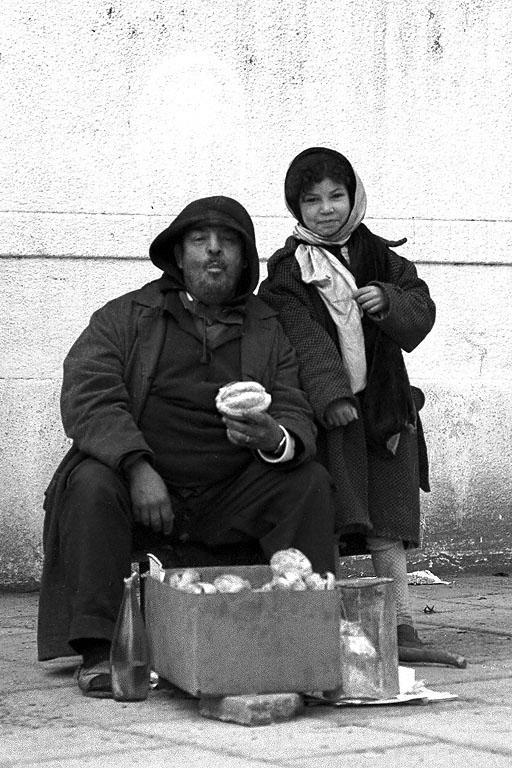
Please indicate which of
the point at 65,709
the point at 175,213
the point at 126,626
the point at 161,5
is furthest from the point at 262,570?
the point at 161,5

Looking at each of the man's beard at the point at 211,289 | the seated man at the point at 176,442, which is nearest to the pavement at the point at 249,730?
the seated man at the point at 176,442

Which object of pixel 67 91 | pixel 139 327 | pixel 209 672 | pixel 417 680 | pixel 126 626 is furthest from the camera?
pixel 67 91

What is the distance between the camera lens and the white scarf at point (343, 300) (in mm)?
4695

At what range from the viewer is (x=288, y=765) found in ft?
10.5

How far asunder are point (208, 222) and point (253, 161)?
6.65 feet

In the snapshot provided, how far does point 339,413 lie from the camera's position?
4.62 metres

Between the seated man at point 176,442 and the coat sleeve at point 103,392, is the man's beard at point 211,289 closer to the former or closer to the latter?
the seated man at point 176,442

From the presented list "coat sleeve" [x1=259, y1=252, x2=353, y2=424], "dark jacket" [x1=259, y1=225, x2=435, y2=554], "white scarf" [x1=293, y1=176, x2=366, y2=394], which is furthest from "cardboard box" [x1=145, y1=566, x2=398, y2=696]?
"white scarf" [x1=293, y1=176, x2=366, y2=394]

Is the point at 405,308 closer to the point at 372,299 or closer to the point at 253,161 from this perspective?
the point at 372,299

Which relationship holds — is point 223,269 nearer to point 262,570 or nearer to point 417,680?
point 262,570

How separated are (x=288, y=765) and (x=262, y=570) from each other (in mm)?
999

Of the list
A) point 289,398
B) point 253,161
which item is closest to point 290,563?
point 289,398

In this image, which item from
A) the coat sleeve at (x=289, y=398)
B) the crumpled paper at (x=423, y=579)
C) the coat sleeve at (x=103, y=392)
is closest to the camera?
the coat sleeve at (x=103, y=392)

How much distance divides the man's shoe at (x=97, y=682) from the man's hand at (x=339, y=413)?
1.06 meters
